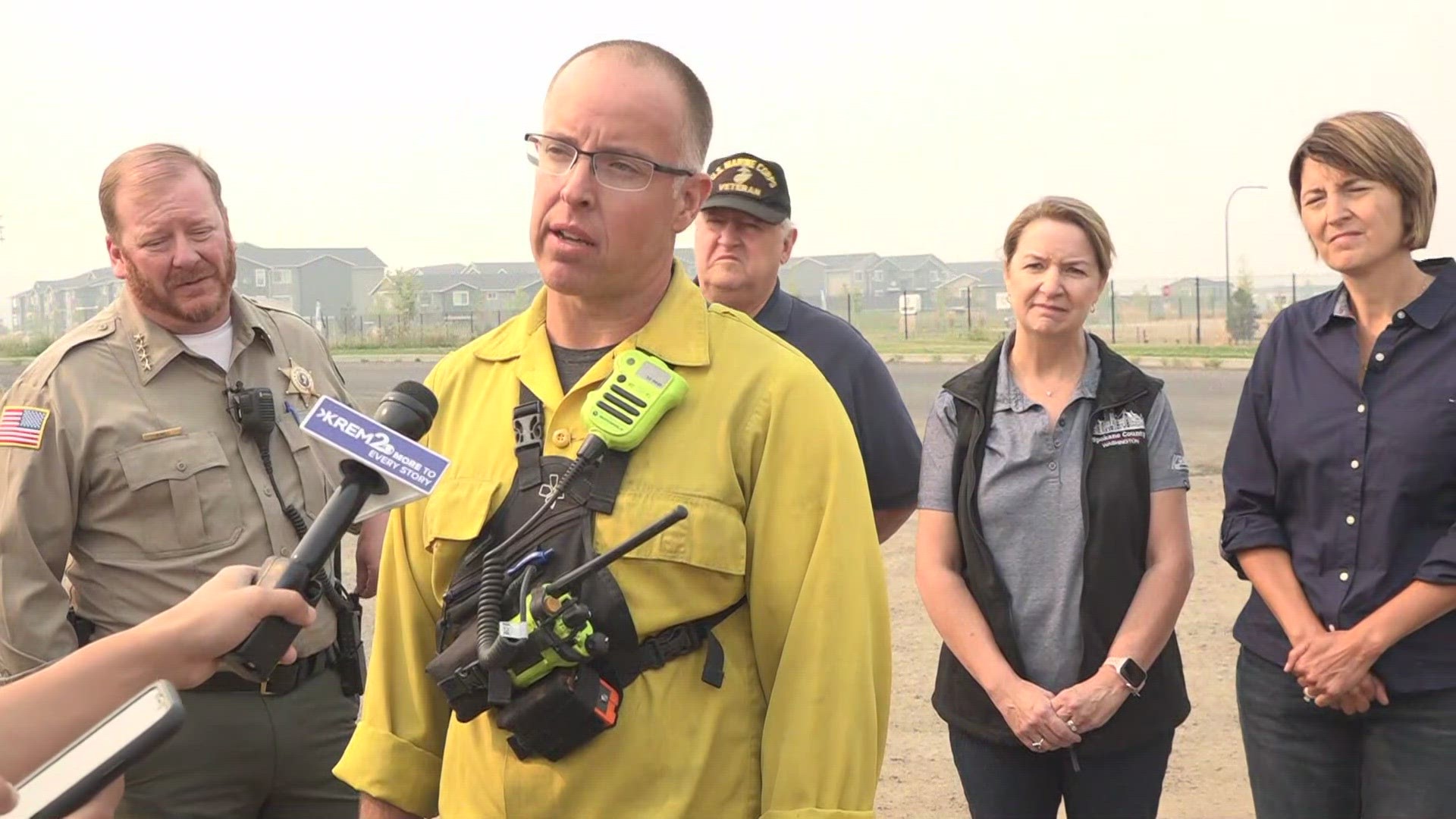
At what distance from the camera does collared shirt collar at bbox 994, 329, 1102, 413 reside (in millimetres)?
4098

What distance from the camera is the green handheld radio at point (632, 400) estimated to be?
244 cm

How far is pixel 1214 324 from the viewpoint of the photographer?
54.5 meters

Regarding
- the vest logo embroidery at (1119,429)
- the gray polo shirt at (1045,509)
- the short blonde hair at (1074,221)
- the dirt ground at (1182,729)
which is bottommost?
the dirt ground at (1182,729)

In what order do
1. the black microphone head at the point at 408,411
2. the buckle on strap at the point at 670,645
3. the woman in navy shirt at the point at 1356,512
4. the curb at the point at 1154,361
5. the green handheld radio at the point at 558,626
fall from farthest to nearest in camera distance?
1. the curb at the point at 1154,361
2. the woman in navy shirt at the point at 1356,512
3. the buckle on strap at the point at 670,645
4. the green handheld radio at the point at 558,626
5. the black microphone head at the point at 408,411

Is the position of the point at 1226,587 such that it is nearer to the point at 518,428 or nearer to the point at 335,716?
the point at 335,716

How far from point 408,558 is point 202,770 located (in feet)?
5.28

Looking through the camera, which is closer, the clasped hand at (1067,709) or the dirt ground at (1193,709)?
the clasped hand at (1067,709)

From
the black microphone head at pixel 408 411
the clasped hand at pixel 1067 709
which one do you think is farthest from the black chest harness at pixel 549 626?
the clasped hand at pixel 1067 709

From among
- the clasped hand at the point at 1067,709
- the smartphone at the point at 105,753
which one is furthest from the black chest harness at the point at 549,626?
the clasped hand at the point at 1067,709

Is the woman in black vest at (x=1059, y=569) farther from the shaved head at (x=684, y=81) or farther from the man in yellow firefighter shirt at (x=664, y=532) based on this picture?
the shaved head at (x=684, y=81)

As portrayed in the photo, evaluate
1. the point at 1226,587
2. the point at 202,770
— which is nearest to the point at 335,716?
the point at 202,770

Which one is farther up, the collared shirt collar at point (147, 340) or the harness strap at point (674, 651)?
the collared shirt collar at point (147, 340)

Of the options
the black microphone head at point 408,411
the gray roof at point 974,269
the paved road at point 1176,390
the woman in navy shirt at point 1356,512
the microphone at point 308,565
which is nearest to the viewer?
the microphone at point 308,565

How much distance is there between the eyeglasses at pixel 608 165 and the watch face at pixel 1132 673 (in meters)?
2.11
